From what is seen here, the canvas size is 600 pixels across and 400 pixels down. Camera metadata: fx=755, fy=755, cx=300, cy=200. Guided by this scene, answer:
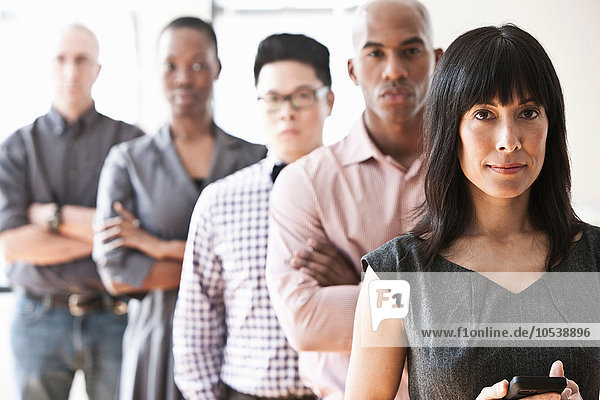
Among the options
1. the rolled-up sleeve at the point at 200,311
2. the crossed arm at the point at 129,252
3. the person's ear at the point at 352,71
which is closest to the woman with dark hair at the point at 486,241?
the person's ear at the point at 352,71

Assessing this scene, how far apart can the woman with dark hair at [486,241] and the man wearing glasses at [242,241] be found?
0.65 m

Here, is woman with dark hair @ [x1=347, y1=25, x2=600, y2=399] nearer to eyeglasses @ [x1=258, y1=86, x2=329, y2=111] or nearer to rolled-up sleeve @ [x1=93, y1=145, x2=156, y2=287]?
eyeglasses @ [x1=258, y1=86, x2=329, y2=111]

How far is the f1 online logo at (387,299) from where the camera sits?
1.24 metres

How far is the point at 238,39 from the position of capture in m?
2.61

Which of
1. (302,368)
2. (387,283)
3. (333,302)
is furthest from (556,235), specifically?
(302,368)

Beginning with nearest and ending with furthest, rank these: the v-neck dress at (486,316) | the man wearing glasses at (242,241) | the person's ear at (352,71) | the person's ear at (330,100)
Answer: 1. the v-neck dress at (486,316)
2. the person's ear at (352,71)
3. the man wearing glasses at (242,241)
4. the person's ear at (330,100)

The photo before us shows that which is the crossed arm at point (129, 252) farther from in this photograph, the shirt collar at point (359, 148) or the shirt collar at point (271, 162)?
the shirt collar at point (359, 148)

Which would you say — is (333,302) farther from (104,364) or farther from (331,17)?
(104,364)

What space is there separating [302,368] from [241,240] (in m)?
0.38

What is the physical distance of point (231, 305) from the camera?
194cm

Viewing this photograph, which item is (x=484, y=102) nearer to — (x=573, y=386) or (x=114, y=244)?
(x=573, y=386)

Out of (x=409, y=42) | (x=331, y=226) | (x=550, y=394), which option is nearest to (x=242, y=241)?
(x=331, y=226)

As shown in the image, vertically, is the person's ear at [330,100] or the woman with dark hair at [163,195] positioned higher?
the person's ear at [330,100]

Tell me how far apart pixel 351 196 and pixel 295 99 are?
17.6 inches
